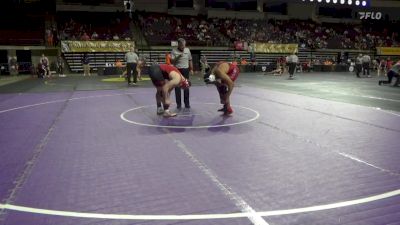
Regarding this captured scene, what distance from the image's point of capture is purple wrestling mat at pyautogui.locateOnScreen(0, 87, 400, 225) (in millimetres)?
3266

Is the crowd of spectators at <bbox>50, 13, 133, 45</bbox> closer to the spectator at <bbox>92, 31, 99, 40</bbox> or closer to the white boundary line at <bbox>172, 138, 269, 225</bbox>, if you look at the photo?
the spectator at <bbox>92, 31, 99, 40</bbox>

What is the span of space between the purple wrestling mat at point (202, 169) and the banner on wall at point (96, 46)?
20.3 meters

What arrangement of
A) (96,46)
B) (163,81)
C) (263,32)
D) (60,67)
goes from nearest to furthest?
(163,81) < (60,67) < (96,46) < (263,32)

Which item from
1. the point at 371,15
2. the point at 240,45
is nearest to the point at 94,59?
the point at 240,45

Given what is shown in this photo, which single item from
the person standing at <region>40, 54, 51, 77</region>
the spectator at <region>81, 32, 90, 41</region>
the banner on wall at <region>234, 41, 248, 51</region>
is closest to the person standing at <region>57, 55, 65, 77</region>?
the person standing at <region>40, 54, 51, 77</region>

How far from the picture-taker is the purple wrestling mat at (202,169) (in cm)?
327

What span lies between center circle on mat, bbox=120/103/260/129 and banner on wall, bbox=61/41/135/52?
19795 millimetres

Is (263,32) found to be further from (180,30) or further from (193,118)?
(193,118)

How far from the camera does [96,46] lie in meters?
27.7

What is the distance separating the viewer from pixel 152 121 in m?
7.50

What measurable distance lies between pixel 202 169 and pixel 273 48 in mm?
29922

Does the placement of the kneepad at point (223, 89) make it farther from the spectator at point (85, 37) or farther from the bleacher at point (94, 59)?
the spectator at point (85, 37)

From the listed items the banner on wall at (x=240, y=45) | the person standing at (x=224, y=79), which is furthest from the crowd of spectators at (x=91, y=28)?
the person standing at (x=224, y=79)

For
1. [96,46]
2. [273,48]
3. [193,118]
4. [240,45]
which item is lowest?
[193,118]
